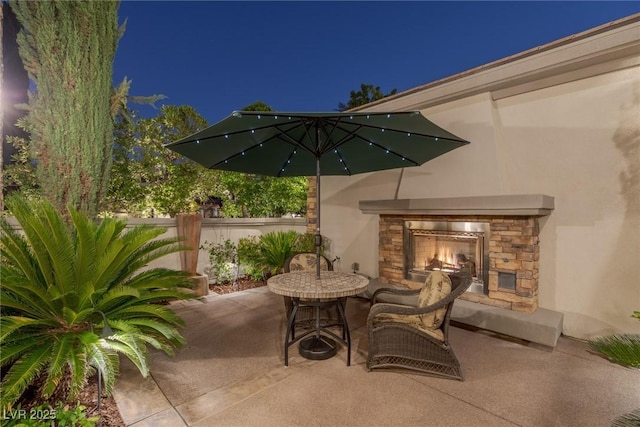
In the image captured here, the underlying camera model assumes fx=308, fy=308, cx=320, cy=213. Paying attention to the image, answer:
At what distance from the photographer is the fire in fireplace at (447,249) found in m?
4.46

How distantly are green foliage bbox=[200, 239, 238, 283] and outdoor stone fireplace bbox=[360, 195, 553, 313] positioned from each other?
294 centimetres

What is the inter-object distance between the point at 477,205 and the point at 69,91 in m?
5.79

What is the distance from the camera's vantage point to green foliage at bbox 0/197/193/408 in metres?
2.03

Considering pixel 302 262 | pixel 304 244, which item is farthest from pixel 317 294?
pixel 304 244

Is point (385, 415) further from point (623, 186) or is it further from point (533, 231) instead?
point (623, 186)

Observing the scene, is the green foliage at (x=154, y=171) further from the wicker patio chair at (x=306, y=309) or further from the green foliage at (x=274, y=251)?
the wicker patio chair at (x=306, y=309)

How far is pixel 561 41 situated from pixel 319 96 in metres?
52.8

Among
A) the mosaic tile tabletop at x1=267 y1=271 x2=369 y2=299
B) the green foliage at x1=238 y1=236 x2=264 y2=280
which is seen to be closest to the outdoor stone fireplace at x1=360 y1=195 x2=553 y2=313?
the mosaic tile tabletop at x1=267 y1=271 x2=369 y2=299

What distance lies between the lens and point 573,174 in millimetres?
3924

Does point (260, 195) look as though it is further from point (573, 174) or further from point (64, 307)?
point (573, 174)

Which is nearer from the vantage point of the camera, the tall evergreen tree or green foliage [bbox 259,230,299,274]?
the tall evergreen tree

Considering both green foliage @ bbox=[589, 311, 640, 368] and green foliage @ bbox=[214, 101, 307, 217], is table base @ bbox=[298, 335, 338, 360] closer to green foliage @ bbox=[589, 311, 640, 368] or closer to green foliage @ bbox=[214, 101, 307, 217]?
green foliage @ bbox=[589, 311, 640, 368]

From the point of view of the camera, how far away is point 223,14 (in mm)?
30016

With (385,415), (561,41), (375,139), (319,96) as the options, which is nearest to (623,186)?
(561,41)
